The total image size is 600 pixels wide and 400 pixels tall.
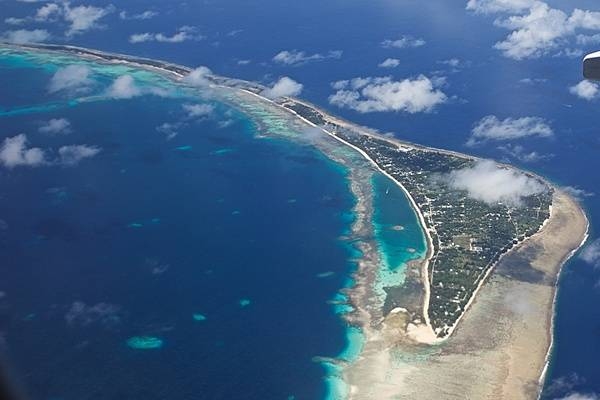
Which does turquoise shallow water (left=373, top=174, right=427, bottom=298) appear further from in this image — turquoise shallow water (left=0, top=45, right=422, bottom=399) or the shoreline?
the shoreline

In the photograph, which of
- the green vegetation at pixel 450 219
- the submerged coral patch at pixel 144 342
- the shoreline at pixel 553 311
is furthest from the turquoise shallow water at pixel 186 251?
the shoreline at pixel 553 311

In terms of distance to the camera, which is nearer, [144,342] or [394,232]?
[144,342]

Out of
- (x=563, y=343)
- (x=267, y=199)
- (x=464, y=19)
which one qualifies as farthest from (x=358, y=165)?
(x=464, y=19)

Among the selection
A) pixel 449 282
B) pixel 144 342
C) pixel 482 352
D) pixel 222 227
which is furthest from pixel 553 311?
pixel 144 342

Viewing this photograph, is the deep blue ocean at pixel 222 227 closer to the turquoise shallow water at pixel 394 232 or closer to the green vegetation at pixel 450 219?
the turquoise shallow water at pixel 394 232

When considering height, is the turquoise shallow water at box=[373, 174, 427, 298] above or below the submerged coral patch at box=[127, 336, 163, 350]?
above

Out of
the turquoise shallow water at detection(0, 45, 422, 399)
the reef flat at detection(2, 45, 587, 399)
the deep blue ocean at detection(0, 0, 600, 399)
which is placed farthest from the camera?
the deep blue ocean at detection(0, 0, 600, 399)

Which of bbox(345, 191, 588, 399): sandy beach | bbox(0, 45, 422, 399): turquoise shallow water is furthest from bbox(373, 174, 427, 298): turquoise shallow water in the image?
bbox(345, 191, 588, 399): sandy beach

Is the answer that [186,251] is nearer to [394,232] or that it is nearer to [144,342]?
[144,342]
